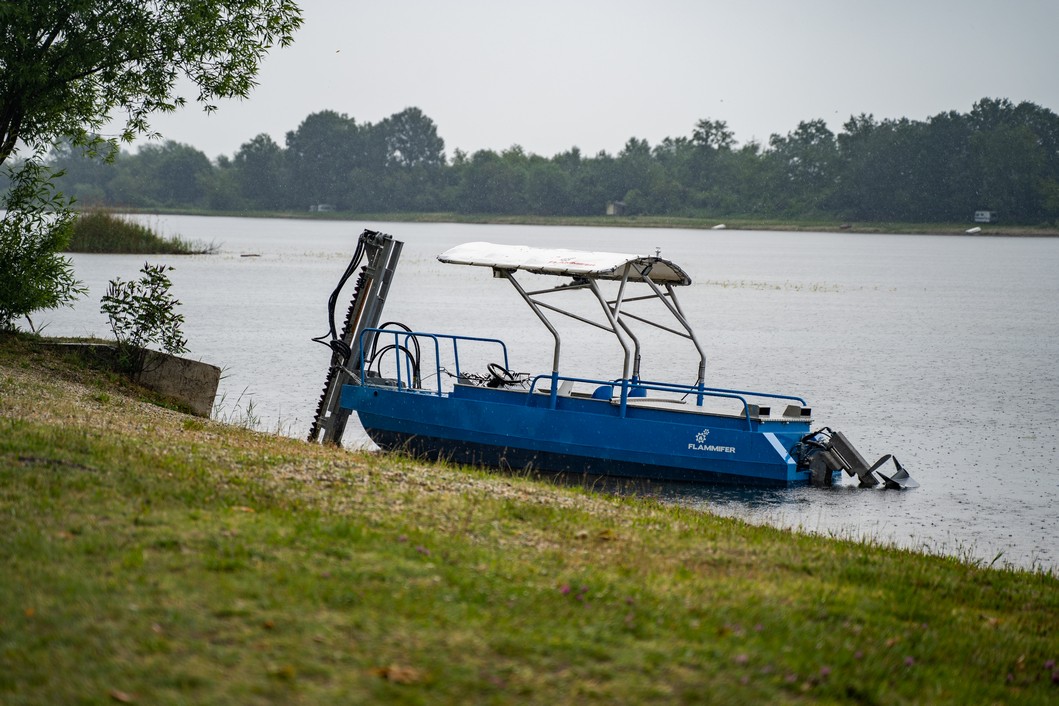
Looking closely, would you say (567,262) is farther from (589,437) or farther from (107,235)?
(107,235)

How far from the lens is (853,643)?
6.71m

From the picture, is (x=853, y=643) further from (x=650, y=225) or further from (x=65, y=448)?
Result: (x=650, y=225)

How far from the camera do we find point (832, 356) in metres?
35.7

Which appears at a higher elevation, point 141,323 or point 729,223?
point 729,223

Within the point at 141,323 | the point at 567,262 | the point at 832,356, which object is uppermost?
the point at 567,262

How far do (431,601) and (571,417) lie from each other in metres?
10.3

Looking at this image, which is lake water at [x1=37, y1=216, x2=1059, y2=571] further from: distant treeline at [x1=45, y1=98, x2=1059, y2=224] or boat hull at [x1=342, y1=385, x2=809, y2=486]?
distant treeline at [x1=45, y1=98, x2=1059, y2=224]

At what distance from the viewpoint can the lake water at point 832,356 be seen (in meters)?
16.4

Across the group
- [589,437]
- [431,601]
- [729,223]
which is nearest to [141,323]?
[589,437]

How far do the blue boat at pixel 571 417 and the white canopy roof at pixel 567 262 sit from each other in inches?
0.8

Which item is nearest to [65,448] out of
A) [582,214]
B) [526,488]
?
[526,488]

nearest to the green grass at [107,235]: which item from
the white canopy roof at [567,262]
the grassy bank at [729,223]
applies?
the white canopy roof at [567,262]

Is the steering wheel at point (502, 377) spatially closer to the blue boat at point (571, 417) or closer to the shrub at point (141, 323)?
the blue boat at point (571, 417)

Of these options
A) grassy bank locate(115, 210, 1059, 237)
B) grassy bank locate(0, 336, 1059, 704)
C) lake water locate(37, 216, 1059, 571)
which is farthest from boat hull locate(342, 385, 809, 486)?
grassy bank locate(115, 210, 1059, 237)
